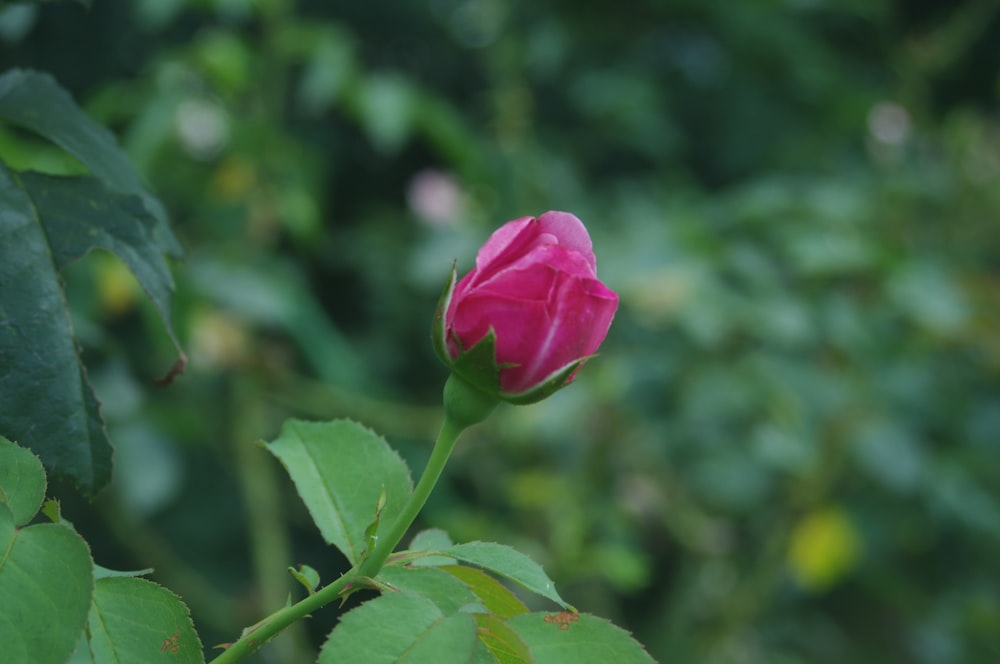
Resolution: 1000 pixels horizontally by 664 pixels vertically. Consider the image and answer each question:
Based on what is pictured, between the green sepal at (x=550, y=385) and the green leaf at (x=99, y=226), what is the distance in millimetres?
129

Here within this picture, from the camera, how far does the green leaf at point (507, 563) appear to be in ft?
0.94

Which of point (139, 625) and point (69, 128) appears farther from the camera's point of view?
point (69, 128)

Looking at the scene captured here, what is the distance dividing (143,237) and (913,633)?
1954 mm

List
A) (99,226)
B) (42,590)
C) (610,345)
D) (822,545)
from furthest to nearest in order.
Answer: (610,345)
(822,545)
(99,226)
(42,590)

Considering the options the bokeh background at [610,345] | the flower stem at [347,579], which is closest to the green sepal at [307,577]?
the flower stem at [347,579]

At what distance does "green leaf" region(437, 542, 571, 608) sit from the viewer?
0.29 metres

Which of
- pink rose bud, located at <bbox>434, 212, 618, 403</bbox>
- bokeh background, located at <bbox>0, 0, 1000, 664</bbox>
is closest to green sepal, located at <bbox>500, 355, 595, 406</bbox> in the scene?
pink rose bud, located at <bbox>434, 212, 618, 403</bbox>

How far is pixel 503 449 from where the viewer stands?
156 cm

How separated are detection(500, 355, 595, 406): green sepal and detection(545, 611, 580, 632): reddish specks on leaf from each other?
0.22 feet

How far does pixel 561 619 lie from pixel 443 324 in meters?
0.10

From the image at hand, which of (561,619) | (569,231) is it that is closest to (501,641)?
(561,619)

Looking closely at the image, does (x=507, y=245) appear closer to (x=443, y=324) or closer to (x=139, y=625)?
(x=443, y=324)

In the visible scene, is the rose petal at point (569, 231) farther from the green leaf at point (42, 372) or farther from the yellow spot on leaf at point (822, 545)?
the yellow spot on leaf at point (822, 545)

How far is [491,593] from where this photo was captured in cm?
31
